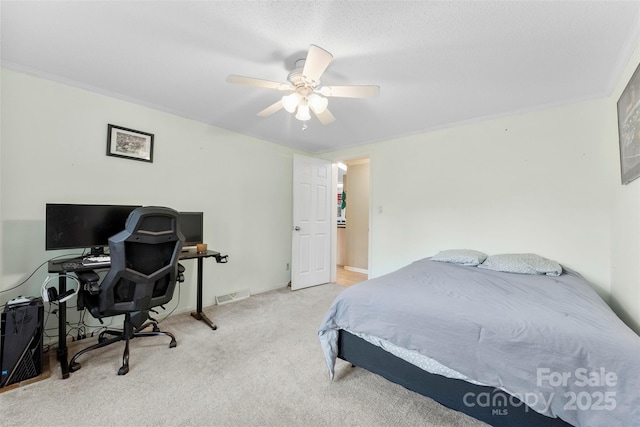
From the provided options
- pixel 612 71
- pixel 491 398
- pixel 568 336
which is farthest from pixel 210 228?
pixel 612 71

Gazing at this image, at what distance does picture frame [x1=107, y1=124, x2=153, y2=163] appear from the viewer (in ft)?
8.22

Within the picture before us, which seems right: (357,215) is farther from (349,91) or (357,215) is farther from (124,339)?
(124,339)

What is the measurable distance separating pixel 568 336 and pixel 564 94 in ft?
7.73

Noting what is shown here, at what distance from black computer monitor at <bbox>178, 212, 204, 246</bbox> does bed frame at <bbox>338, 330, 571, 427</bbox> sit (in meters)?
1.94

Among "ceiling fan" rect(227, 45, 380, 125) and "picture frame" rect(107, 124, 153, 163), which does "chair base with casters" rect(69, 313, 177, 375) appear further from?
"ceiling fan" rect(227, 45, 380, 125)

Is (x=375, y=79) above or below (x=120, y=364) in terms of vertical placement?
above

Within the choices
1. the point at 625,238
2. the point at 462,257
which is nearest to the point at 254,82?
the point at 462,257

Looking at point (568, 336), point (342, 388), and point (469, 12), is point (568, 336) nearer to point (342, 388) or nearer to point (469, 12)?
point (342, 388)

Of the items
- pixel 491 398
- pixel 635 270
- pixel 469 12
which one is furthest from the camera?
pixel 635 270

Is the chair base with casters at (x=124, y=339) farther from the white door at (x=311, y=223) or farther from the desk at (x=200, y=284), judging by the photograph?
the white door at (x=311, y=223)

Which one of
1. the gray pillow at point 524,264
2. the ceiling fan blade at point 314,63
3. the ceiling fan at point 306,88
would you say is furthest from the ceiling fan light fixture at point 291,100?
the gray pillow at point 524,264

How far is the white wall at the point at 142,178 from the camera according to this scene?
206 centimetres

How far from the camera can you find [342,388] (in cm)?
174

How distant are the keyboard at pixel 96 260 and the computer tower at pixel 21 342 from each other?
0.36m
